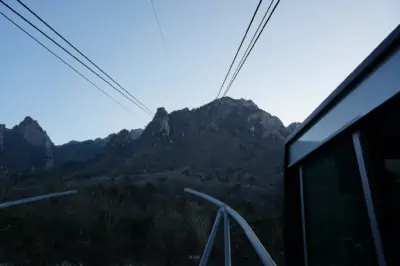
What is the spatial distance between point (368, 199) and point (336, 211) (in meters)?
0.63

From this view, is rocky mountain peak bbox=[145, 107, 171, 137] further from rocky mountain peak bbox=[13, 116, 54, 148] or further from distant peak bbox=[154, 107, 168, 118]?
rocky mountain peak bbox=[13, 116, 54, 148]

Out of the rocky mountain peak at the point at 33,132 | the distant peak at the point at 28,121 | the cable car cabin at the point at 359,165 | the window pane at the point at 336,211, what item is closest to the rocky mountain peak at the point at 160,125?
the rocky mountain peak at the point at 33,132

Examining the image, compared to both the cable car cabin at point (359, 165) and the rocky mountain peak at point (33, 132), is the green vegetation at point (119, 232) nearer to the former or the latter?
the cable car cabin at point (359, 165)

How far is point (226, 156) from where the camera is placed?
69.3 meters

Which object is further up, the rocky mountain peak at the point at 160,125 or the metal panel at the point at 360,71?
the rocky mountain peak at the point at 160,125

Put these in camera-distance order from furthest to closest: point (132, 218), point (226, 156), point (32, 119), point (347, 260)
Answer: point (32, 119) → point (226, 156) → point (132, 218) → point (347, 260)

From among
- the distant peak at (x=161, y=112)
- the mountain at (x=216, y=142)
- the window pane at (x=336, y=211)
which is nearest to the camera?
the window pane at (x=336, y=211)

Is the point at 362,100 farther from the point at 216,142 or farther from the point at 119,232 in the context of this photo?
the point at 216,142

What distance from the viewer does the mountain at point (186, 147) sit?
65.7 meters

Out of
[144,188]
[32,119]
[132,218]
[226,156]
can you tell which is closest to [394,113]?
[132,218]

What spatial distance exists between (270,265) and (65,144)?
135 meters

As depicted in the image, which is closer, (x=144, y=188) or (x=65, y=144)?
(x=144, y=188)

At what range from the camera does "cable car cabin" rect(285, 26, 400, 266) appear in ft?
5.79

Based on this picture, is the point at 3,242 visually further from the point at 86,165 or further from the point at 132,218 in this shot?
the point at 86,165
